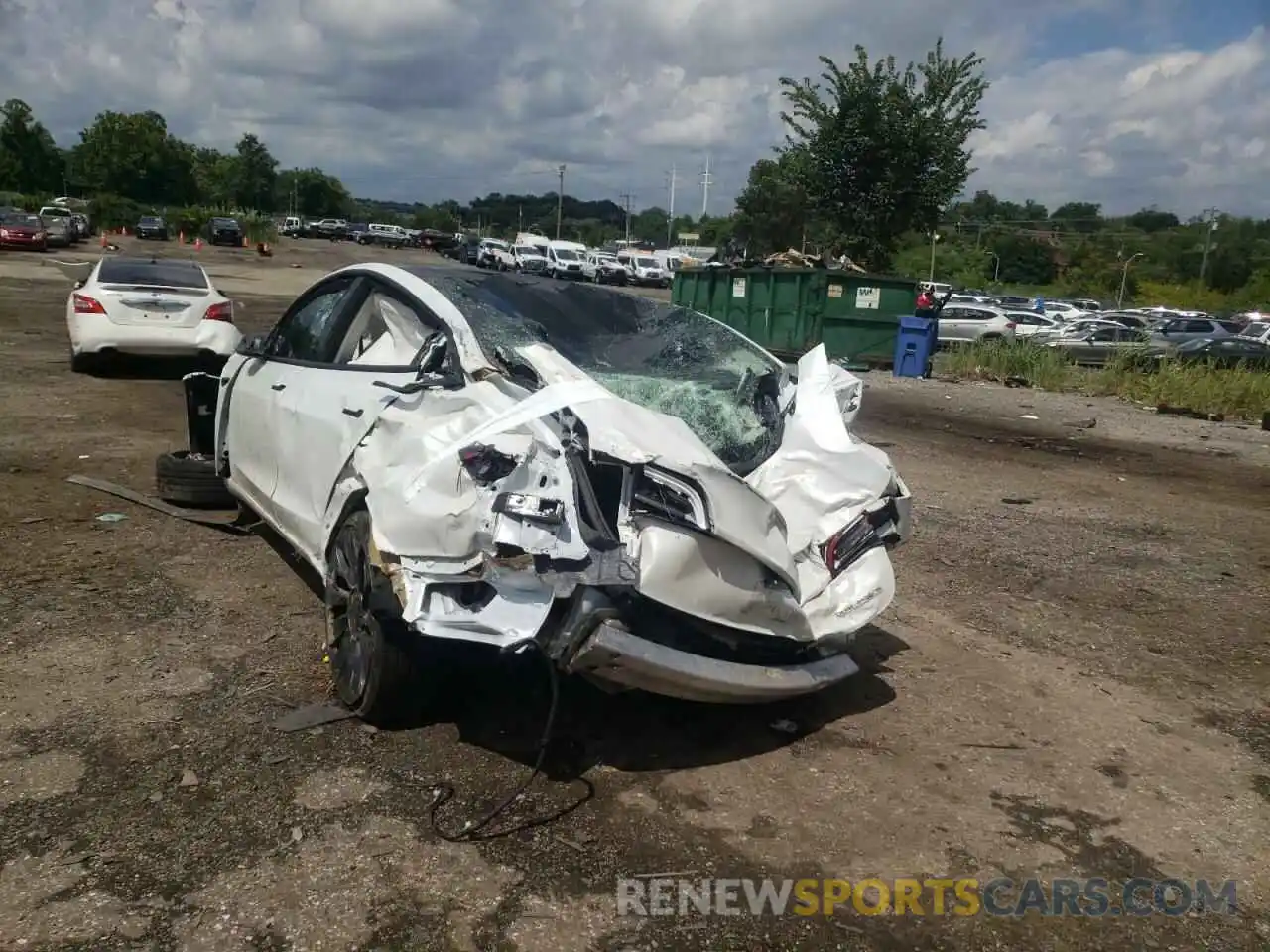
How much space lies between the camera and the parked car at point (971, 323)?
28.8 m

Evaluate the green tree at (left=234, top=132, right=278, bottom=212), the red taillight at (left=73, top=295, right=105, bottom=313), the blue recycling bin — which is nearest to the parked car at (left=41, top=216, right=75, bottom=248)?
the red taillight at (left=73, top=295, right=105, bottom=313)

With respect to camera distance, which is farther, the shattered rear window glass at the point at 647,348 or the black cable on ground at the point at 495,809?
the shattered rear window glass at the point at 647,348

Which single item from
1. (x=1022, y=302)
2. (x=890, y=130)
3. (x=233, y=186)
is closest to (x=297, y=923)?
(x=890, y=130)

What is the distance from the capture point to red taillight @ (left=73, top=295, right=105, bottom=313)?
454 inches

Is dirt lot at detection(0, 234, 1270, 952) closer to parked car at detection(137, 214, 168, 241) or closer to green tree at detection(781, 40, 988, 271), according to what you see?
green tree at detection(781, 40, 988, 271)

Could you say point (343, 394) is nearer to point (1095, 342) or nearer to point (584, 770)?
point (584, 770)

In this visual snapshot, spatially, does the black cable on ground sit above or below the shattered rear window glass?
below

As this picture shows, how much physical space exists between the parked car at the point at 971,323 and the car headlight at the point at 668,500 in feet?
86.8

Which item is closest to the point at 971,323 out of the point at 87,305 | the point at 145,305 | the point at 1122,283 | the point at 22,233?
the point at 145,305

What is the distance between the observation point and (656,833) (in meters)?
3.31

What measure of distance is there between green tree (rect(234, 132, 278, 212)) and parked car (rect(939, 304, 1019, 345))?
99.1 meters

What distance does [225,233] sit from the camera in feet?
196

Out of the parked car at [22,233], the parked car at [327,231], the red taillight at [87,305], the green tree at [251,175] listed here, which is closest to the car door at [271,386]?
the red taillight at [87,305]

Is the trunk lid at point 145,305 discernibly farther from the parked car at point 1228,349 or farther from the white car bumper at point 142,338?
the parked car at point 1228,349
